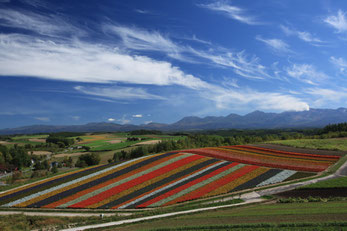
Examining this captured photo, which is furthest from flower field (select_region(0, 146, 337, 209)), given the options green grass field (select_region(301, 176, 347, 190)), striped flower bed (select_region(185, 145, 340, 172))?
green grass field (select_region(301, 176, 347, 190))

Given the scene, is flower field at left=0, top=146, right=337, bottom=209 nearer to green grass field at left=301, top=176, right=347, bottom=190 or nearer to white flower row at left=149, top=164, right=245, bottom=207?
white flower row at left=149, top=164, right=245, bottom=207

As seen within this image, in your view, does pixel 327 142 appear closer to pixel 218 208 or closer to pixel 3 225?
pixel 218 208

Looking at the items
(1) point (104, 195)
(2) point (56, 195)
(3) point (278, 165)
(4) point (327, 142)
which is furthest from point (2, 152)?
(4) point (327, 142)

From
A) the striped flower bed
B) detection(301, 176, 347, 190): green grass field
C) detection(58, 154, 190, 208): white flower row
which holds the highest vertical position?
the striped flower bed

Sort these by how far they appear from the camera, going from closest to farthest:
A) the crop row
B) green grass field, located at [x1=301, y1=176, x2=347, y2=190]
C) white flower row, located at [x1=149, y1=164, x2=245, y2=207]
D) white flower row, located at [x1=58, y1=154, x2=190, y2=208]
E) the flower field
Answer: green grass field, located at [x1=301, y1=176, x2=347, y2=190], white flower row, located at [x1=149, y1=164, x2=245, y2=207], the crop row, the flower field, white flower row, located at [x1=58, y1=154, x2=190, y2=208]

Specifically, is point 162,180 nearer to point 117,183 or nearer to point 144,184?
point 144,184

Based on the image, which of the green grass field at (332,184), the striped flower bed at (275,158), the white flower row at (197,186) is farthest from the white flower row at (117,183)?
the green grass field at (332,184)

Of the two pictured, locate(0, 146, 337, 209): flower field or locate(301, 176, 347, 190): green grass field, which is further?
locate(0, 146, 337, 209): flower field

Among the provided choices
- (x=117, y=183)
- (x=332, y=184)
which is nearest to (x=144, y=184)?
(x=117, y=183)
